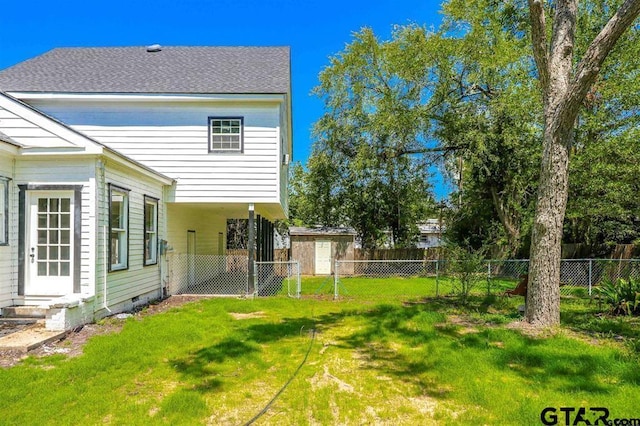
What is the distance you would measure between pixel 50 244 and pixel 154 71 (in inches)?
252

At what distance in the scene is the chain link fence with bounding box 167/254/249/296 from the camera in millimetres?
11500

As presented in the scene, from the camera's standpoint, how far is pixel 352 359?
5.35 m

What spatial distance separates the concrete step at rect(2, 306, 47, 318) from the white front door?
0.92ft

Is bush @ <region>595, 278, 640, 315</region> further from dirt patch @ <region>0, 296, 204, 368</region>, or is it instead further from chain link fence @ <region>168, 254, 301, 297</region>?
dirt patch @ <region>0, 296, 204, 368</region>

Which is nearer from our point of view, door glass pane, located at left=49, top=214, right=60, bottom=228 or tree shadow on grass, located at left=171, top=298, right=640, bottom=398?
tree shadow on grass, located at left=171, top=298, right=640, bottom=398

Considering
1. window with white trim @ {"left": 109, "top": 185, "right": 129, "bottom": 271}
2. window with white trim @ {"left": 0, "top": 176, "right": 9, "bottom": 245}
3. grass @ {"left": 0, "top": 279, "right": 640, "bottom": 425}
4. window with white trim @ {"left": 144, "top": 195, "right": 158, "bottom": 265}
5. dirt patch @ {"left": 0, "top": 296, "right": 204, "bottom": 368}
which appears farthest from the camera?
window with white trim @ {"left": 144, "top": 195, "right": 158, "bottom": 265}

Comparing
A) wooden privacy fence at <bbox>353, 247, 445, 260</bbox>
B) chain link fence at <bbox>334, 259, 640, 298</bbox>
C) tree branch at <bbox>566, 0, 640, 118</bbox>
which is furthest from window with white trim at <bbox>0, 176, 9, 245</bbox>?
wooden privacy fence at <bbox>353, 247, 445, 260</bbox>

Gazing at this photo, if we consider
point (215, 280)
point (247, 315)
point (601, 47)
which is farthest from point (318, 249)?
point (601, 47)

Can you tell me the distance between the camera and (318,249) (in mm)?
18422

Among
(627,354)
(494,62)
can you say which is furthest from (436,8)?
(627,354)

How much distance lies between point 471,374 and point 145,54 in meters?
13.5

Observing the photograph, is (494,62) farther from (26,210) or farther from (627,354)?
(26,210)

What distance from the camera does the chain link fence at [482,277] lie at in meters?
9.81

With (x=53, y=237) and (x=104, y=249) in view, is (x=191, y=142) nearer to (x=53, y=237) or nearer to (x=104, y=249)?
(x=104, y=249)
